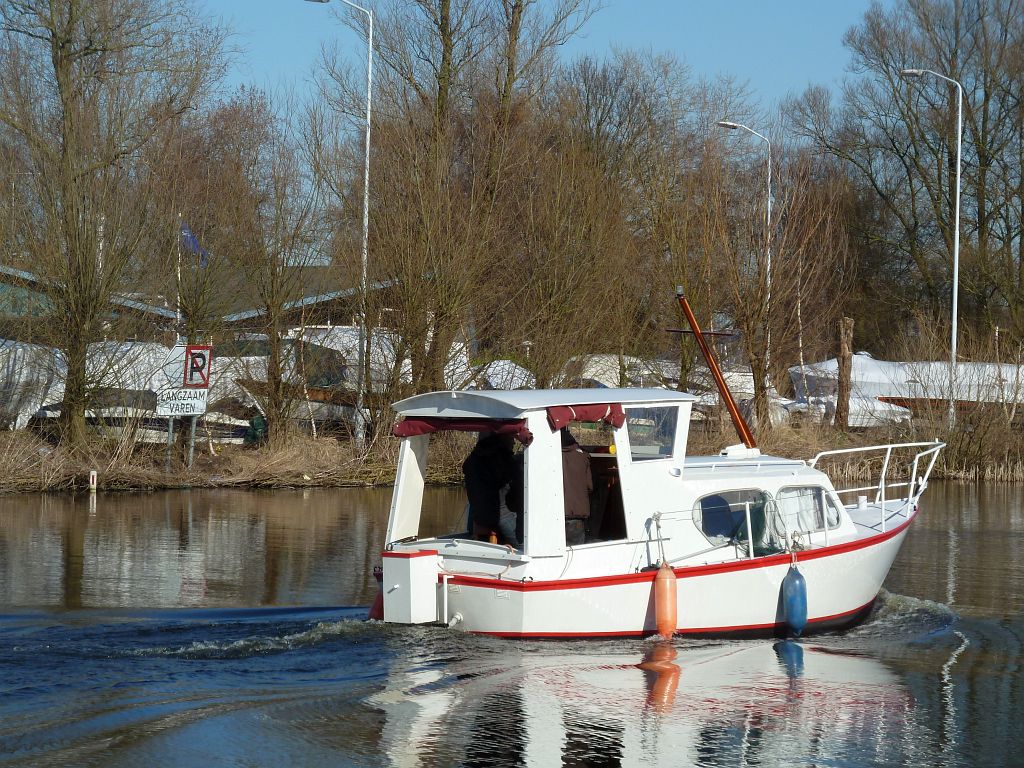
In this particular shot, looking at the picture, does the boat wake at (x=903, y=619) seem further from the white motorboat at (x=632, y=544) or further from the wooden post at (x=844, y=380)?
the wooden post at (x=844, y=380)

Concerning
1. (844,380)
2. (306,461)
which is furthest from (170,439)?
(844,380)

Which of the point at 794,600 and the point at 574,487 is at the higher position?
the point at 574,487

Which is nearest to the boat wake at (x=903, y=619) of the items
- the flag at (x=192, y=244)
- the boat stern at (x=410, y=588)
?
the boat stern at (x=410, y=588)

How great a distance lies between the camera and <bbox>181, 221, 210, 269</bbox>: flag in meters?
27.3

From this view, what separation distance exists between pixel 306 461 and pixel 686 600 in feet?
54.2

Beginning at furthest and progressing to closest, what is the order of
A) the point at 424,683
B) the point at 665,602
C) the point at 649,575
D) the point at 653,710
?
the point at 649,575 → the point at 665,602 → the point at 424,683 → the point at 653,710

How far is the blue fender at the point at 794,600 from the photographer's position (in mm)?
12328

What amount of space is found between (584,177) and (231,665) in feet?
72.7

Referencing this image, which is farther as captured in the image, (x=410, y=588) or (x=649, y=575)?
(x=649, y=575)

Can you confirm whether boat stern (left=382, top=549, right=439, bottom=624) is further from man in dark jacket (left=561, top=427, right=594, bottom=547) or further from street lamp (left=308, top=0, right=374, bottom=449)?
street lamp (left=308, top=0, right=374, bottom=449)

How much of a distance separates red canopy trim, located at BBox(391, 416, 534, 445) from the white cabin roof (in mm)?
75

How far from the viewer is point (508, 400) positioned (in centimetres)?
1159

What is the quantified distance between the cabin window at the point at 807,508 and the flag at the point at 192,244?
58.1 feet

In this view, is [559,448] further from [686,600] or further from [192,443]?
[192,443]
